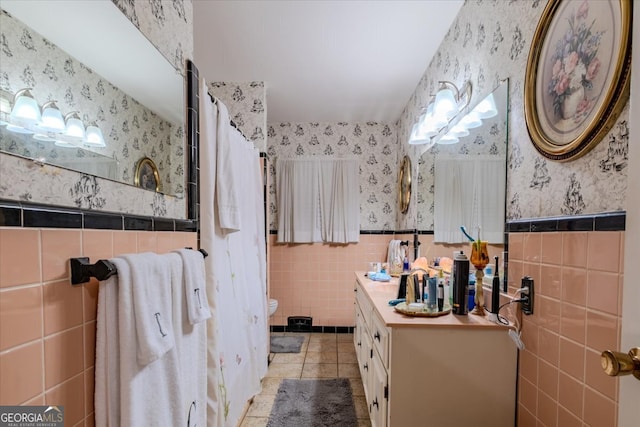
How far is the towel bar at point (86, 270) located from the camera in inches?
26.3

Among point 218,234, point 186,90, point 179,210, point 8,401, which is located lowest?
point 8,401

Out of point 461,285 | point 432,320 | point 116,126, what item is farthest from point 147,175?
point 461,285

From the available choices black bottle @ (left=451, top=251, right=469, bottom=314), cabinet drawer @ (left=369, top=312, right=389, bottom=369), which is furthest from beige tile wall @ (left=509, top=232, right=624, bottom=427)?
cabinet drawer @ (left=369, top=312, right=389, bottom=369)

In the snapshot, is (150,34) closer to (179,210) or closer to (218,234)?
(179,210)

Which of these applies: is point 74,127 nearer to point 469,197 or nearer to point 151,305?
point 151,305

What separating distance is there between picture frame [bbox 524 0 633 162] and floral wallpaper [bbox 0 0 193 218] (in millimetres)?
1383

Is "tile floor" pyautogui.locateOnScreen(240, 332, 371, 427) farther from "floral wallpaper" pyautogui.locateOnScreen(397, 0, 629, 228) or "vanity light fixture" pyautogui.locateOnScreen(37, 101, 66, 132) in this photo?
"vanity light fixture" pyautogui.locateOnScreen(37, 101, 66, 132)

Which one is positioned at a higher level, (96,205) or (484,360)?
(96,205)

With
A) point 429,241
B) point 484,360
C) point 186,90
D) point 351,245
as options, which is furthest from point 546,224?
→ point 351,245

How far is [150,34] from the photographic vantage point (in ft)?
3.34

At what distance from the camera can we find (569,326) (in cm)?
90

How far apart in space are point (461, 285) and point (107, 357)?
135 centimetres

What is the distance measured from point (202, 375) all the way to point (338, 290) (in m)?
2.55

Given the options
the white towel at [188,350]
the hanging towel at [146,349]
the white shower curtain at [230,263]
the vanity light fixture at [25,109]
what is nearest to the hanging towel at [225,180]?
the white shower curtain at [230,263]
